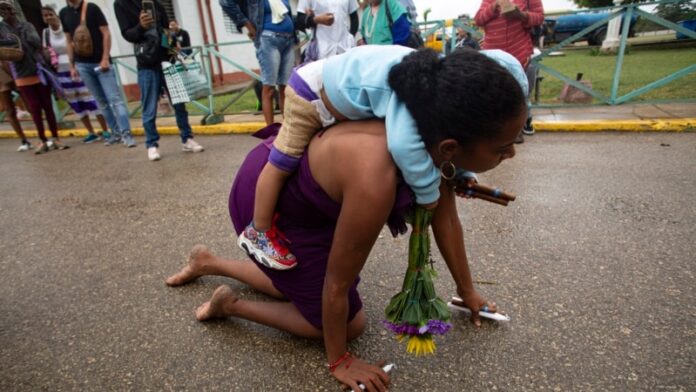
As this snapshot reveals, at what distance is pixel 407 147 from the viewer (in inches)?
44.0

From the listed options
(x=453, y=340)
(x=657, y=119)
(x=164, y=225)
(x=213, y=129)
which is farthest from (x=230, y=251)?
(x=657, y=119)

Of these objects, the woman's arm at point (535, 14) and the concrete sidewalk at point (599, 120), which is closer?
the woman's arm at point (535, 14)

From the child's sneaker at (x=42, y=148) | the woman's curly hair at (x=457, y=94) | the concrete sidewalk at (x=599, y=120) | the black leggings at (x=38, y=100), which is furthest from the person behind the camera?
the child's sneaker at (x=42, y=148)

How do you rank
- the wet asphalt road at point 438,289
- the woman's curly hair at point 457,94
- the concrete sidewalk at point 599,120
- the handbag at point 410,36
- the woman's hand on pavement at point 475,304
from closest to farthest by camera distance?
the woman's curly hair at point 457,94, the wet asphalt road at point 438,289, the woman's hand on pavement at point 475,304, the handbag at point 410,36, the concrete sidewalk at point 599,120

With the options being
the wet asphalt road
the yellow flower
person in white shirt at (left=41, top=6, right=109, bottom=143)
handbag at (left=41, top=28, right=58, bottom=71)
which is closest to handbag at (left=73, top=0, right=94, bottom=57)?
Answer: person in white shirt at (left=41, top=6, right=109, bottom=143)

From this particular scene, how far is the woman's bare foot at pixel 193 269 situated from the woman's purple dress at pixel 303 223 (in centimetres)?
50

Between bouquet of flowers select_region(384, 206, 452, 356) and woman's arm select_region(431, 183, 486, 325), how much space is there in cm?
24

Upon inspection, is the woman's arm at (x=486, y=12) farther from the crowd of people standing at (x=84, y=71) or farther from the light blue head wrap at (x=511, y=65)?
the light blue head wrap at (x=511, y=65)

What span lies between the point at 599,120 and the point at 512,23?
160 cm

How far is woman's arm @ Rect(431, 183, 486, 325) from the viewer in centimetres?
164

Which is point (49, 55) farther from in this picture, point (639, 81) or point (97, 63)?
point (639, 81)

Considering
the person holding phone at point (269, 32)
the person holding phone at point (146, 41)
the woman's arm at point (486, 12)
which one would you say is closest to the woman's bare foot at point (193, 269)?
the person holding phone at point (269, 32)

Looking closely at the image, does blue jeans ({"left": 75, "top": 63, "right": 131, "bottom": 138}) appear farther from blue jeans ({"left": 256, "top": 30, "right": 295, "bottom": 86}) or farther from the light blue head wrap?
the light blue head wrap

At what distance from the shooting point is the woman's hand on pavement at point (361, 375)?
56.7 inches
